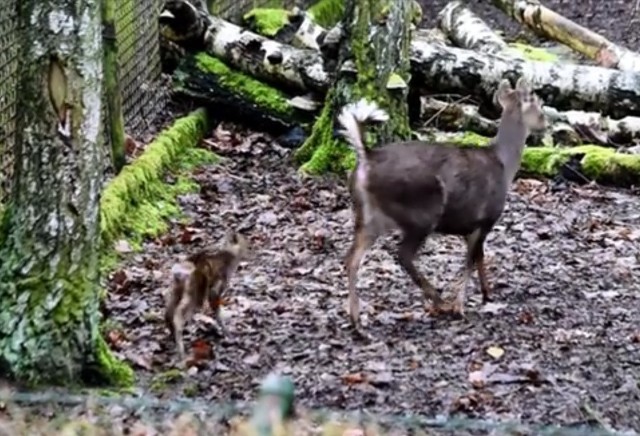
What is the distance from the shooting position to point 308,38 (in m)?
14.5

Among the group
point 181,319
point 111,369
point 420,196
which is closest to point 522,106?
point 420,196

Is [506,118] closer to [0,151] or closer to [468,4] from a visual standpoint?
[0,151]

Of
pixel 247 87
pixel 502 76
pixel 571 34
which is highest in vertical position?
pixel 247 87

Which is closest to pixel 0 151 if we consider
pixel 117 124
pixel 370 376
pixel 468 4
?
pixel 117 124

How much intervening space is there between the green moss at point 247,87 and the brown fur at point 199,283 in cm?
562

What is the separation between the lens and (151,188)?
10492mm

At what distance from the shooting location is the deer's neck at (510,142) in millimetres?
8281

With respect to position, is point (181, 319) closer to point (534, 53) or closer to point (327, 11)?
point (534, 53)

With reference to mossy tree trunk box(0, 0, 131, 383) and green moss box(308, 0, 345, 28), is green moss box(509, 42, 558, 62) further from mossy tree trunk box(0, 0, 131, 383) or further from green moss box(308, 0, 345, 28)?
mossy tree trunk box(0, 0, 131, 383)

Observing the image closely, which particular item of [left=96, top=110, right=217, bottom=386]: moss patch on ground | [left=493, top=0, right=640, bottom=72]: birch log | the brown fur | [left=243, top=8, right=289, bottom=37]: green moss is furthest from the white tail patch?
[left=493, top=0, right=640, bottom=72]: birch log

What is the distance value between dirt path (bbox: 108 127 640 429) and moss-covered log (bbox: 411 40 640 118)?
1.67 meters

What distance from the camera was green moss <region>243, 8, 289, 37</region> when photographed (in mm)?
14977

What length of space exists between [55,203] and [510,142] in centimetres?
332

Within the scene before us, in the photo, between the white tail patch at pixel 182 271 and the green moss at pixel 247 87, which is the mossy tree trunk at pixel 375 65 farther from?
the white tail patch at pixel 182 271
